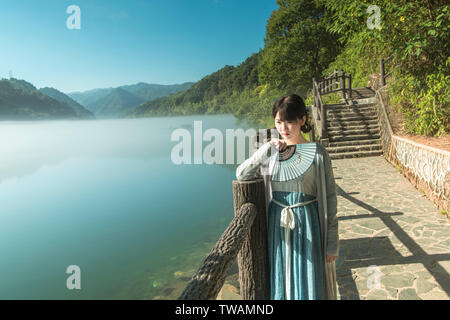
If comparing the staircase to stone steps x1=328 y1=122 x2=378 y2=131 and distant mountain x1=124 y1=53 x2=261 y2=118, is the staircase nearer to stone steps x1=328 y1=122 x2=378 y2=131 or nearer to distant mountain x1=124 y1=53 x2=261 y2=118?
stone steps x1=328 y1=122 x2=378 y2=131

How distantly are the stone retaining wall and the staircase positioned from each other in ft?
3.42

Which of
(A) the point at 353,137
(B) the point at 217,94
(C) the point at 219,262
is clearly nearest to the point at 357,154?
(A) the point at 353,137

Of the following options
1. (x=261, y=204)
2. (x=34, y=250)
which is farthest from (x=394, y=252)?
(x=34, y=250)

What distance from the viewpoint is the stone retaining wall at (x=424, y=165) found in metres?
5.04

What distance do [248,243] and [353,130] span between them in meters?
11.1

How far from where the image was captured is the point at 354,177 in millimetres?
7789

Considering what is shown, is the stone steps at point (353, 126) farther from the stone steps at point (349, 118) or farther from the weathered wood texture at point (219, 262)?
the weathered wood texture at point (219, 262)

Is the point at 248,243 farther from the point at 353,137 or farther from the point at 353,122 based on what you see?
the point at 353,122

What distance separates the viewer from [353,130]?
11.4 meters

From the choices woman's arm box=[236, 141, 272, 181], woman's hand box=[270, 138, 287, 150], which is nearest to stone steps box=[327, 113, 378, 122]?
woman's hand box=[270, 138, 287, 150]

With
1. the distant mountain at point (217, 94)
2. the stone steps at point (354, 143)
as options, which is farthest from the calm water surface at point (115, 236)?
the distant mountain at point (217, 94)

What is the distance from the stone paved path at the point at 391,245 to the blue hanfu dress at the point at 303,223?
166 centimetres
